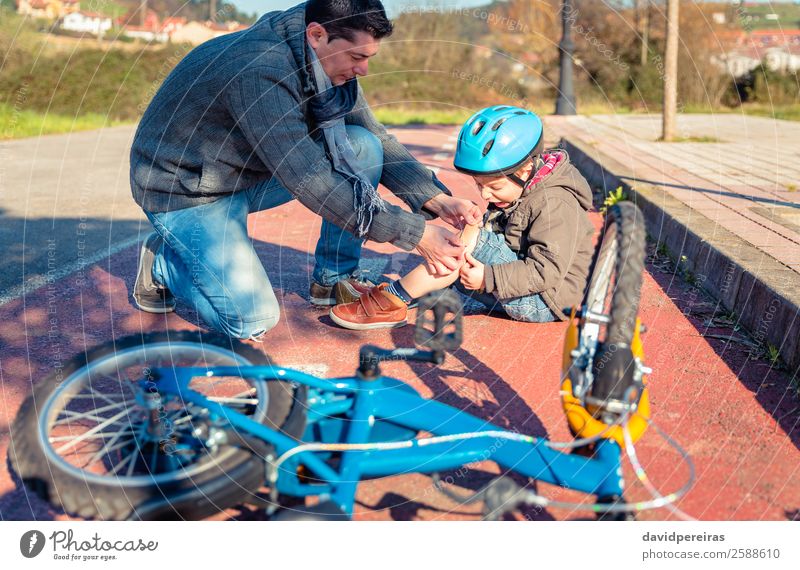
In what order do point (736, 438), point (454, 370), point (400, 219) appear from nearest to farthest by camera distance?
point (736, 438), point (400, 219), point (454, 370)

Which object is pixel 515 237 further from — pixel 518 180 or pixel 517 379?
pixel 517 379

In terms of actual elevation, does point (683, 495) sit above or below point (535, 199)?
below

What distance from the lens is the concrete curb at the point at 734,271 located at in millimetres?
3236

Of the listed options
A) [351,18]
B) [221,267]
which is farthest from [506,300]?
[351,18]

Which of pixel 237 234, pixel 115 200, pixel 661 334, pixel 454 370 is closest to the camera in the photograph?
pixel 454 370

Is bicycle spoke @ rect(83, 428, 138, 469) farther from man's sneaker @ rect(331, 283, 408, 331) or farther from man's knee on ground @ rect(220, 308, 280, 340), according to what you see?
man's sneaker @ rect(331, 283, 408, 331)

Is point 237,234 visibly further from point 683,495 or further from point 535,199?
point 683,495

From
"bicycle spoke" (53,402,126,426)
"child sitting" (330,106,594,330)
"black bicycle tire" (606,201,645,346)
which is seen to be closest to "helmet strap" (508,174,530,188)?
"child sitting" (330,106,594,330)

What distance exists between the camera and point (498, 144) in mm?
3305

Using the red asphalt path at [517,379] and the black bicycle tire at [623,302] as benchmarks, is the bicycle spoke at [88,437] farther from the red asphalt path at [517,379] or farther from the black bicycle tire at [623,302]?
the black bicycle tire at [623,302]

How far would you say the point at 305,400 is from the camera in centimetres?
226

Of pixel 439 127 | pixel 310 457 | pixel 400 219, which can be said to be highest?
pixel 400 219
